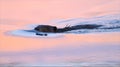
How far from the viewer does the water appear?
178 centimetres

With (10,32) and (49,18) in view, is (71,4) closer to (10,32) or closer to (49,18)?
(49,18)

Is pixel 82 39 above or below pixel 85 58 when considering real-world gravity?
above

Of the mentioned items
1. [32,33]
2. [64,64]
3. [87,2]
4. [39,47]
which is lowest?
[64,64]

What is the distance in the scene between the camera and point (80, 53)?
5.87 feet

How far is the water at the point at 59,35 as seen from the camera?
178 centimetres

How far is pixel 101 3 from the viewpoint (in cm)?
178

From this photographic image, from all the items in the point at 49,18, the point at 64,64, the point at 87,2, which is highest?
the point at 87,2

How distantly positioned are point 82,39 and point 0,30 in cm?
65

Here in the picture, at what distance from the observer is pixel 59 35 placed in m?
1.79

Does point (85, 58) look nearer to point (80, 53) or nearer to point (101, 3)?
point (80, 53)

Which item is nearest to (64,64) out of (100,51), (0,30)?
(100,51)

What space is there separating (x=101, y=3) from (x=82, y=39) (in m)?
0.31

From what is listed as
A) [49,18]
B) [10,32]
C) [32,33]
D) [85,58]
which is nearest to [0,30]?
[10,32]

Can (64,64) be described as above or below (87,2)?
below
